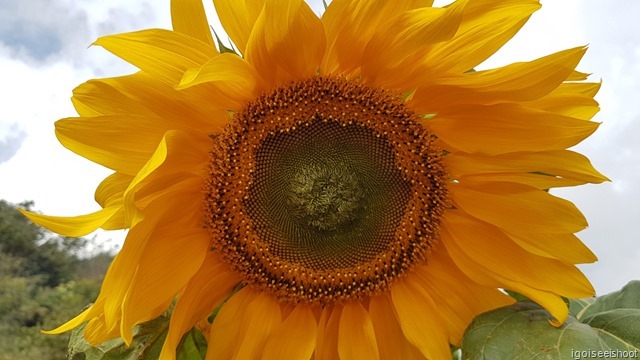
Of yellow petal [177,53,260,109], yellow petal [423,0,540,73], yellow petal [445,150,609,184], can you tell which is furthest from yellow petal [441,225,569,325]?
yellow petal [177,53,260,109]

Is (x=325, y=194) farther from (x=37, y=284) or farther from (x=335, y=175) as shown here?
(x=37, y=284)

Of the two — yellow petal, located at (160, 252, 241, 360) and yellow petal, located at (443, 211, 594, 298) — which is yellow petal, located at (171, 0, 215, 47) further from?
yellow petal, located at (443, 211, 594, 298)

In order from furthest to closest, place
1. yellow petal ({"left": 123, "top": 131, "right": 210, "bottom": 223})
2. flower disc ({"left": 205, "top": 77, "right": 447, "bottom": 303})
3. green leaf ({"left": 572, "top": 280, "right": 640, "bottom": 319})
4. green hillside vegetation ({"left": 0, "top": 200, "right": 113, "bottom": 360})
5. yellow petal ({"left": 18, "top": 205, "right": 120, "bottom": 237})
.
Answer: green hillside vegetation ({"left": 0, "top": 200, "right": 113, "bottom": 360}) → green leaf ({"left": 572, "top": 280, "right": 640, "bottom": 319}) → flower disc ({"left": 205, "top": 77, "right": 447, "bottom": 303}) → yellow petal ({"left": 18, "top": 205, "right": 120, "bottom": 237}) → yellow petal ({"left": 123, "top": 131, "right": 210, "bottom": 223})

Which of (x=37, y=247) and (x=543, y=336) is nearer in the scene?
(x=543, y=336)

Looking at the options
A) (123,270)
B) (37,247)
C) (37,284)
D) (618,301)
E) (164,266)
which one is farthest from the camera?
(37,247)

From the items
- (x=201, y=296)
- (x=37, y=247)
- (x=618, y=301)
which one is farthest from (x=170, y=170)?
(x=37, y=247)

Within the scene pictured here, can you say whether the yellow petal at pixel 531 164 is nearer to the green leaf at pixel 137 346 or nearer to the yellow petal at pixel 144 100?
the yellow petal at pixel 144 100

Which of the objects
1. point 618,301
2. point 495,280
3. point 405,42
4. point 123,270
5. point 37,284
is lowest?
point 37,284

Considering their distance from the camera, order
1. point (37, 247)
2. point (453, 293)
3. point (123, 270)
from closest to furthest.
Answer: point (123, 270), point (453, 293), point (37, 247)
